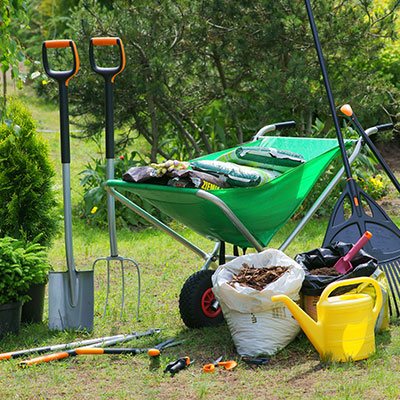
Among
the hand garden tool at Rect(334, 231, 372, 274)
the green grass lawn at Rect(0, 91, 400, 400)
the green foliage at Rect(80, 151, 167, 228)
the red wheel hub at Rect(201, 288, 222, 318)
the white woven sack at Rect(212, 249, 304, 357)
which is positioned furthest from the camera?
the green foliage at Rect(80, 151, 167, 228)

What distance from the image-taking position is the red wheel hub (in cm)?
308

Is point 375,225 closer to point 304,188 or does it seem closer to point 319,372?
point 304,188

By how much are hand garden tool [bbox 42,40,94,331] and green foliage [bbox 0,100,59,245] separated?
31cm

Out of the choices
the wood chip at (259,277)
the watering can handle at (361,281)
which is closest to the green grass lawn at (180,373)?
the watering can handle at (361,281)

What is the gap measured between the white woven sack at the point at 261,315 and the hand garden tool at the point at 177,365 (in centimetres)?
25

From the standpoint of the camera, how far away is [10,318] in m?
3.07

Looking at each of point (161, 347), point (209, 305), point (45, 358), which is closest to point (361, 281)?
point (209, 305)

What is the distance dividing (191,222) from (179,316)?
57 centimetres

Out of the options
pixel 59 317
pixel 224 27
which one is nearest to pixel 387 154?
pixel 224 27

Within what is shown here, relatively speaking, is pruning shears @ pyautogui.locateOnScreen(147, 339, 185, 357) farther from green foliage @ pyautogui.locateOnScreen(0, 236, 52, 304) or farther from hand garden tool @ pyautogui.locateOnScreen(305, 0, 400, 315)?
hand garden tool @ pyautogui.locateOnScreen(305, 0, 400, 315)

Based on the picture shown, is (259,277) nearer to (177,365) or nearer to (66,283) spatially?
(177,365)

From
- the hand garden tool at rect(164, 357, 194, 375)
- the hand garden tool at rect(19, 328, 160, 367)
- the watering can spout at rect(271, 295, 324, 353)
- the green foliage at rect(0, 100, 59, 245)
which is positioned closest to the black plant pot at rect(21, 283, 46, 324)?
the green foliage at rect(0, 100, 59, 245)

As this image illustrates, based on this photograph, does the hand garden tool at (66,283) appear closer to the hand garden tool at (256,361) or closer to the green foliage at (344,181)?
the hand garden tool at (256,361)

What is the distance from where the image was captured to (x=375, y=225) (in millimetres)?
3148
